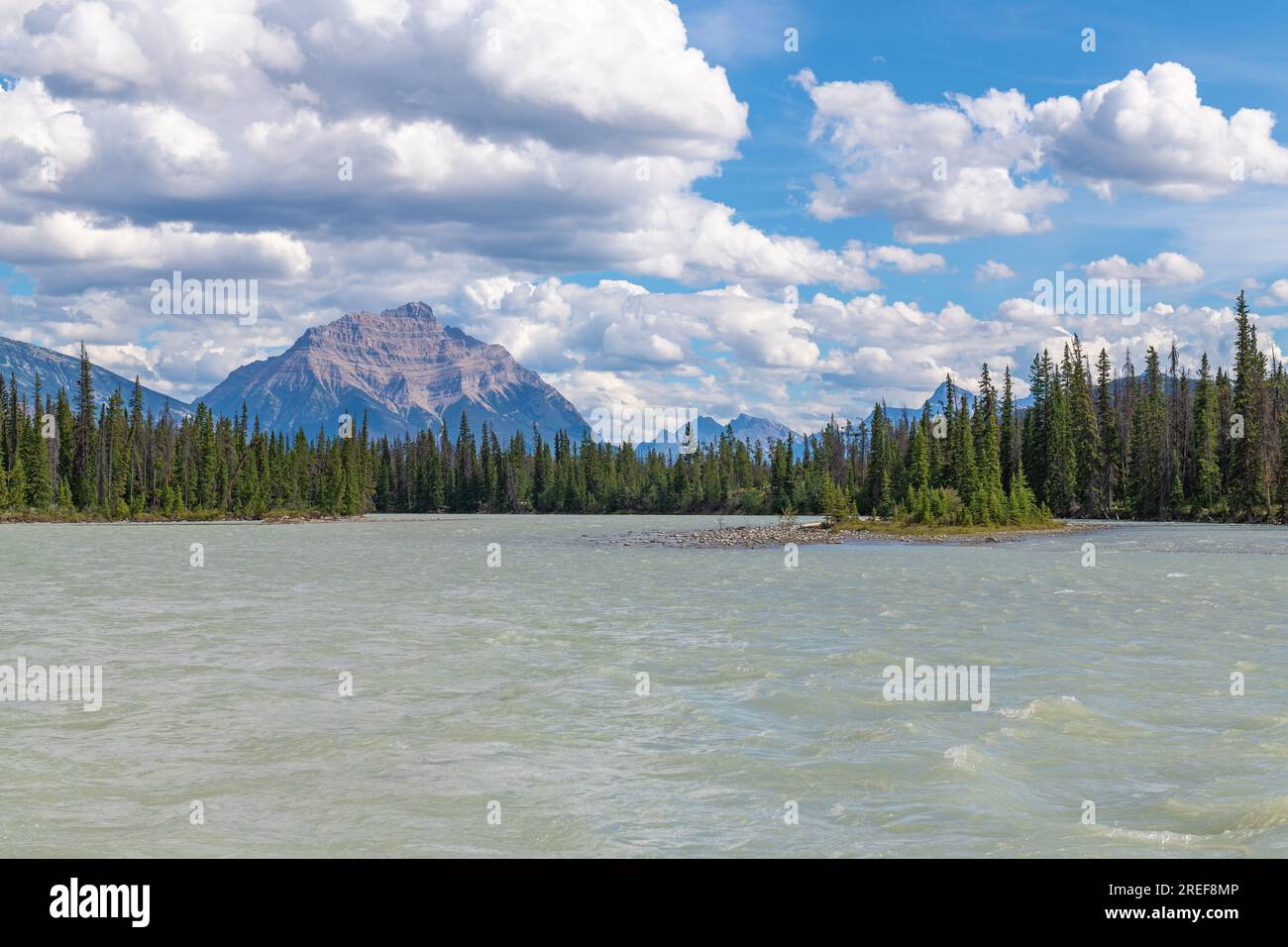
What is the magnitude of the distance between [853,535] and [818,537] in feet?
19.8

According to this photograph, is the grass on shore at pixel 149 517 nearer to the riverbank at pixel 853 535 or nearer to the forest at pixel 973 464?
the forest at pixel 973 464

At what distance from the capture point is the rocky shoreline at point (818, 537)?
9106 cm

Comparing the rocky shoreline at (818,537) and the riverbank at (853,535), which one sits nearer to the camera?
the rocky shoreline at (818,537)

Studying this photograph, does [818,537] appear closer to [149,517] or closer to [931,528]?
[931,528]

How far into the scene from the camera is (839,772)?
16.2 m

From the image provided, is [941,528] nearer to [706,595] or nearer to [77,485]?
[706,595]

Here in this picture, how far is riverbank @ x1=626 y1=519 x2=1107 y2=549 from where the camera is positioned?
302ft

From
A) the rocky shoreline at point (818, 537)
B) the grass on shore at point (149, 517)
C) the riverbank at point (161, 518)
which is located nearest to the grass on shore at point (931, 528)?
the rocky shoreline at point (818, 537)

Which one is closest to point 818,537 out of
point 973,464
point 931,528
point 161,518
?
point 931,528

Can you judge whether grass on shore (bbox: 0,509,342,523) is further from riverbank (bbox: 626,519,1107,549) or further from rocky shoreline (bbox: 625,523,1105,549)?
riverbank (bbox: 626,519,1107,549)

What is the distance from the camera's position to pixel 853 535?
102250mm

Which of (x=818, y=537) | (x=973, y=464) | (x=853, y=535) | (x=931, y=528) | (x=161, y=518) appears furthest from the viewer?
(x=161, y=518)

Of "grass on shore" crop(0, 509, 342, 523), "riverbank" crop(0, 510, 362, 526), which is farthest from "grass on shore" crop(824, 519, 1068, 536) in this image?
"grass on shore" crop(0, 509, 342, 523)
